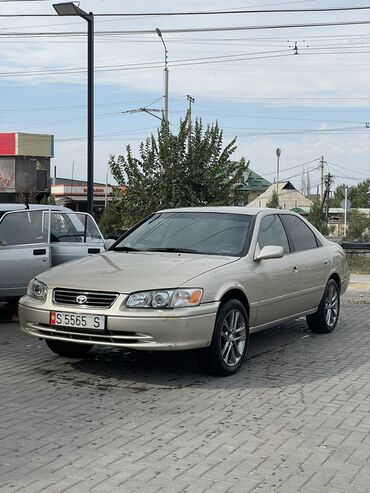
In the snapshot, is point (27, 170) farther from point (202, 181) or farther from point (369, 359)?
point (369, 359)

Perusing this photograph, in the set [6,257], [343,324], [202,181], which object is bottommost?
[343,324]

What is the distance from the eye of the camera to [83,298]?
5.73 m

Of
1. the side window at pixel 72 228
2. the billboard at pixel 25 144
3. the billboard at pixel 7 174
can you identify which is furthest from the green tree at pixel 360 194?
the side window at pixel 72 228

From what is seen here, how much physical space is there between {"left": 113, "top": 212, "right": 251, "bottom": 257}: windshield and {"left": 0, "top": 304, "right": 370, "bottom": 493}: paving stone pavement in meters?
1.17

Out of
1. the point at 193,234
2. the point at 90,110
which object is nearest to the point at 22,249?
the point at 193,234

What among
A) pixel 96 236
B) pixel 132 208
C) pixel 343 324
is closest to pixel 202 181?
pixel 132 208

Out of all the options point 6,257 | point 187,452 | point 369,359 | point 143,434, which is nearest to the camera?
point 187,452

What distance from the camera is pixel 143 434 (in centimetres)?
451

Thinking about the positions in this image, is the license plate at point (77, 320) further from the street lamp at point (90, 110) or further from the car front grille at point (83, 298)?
the street lamp at point (90, 110)

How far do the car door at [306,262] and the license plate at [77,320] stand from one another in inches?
104

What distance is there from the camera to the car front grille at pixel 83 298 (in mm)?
5645

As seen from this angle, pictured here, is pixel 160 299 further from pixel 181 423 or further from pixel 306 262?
pixel 306 262

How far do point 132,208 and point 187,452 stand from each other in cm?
1389

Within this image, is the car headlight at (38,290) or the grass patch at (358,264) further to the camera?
the grass patch at (358,264)
